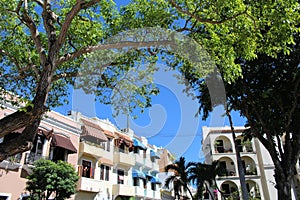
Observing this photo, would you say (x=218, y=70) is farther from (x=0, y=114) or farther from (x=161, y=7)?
(x=0, y=114)

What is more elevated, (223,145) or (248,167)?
(223,145)

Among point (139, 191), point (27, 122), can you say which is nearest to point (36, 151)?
point (27, 122)

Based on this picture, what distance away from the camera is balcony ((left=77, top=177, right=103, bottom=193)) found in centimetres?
1669

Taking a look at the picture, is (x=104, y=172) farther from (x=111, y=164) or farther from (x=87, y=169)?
(x=87, y=169)

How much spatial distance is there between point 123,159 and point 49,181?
409 inches

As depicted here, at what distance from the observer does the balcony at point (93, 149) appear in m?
17.6

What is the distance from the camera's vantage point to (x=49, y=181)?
38.3 ft

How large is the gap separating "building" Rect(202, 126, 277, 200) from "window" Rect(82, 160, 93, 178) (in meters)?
12.8

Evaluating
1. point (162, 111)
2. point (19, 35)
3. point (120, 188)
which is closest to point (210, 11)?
point (162, 111)

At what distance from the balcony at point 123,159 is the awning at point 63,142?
5981 millimetres

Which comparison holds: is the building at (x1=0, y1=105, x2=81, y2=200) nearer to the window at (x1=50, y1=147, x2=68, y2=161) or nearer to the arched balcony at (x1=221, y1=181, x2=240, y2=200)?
the window at (x1=50, y1=147, x2=68, y2=161)

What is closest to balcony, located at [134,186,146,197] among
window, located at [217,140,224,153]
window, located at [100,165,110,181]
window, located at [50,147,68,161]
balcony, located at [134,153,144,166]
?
balcony, located at [134,153,144,166]

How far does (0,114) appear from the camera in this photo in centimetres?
1252

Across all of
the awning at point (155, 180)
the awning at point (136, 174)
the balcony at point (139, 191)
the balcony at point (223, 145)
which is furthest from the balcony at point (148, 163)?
the balcony at point (223, 145)
